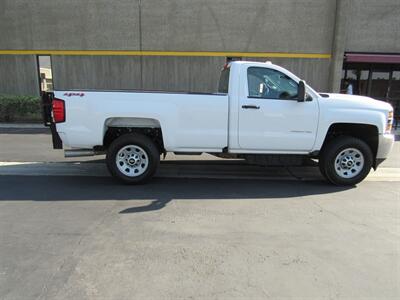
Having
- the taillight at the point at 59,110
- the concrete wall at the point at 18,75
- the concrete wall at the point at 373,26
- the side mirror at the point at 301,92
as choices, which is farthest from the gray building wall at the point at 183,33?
the taillight at the point at 59,110

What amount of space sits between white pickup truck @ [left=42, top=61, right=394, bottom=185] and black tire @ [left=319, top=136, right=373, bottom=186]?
0.02 m

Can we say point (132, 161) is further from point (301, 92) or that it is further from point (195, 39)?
point (195, 39)

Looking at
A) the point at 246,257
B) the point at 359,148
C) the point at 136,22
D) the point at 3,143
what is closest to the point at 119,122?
the point at 246,257

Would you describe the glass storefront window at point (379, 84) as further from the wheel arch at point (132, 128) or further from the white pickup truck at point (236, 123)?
the wheel arch at point (132, 128)

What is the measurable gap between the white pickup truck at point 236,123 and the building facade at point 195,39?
31.5 feet

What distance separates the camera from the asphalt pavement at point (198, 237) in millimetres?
3119

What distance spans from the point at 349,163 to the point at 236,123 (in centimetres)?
217

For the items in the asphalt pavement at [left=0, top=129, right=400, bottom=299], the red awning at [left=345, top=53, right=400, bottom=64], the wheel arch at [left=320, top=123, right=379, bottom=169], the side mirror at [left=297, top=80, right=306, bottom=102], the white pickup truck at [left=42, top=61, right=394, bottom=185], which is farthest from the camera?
the red awning at [left=345, top=53, right=400, bottom=64]

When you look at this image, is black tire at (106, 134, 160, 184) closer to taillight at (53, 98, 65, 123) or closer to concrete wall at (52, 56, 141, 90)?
taillight at (53, 98, 65, 123)

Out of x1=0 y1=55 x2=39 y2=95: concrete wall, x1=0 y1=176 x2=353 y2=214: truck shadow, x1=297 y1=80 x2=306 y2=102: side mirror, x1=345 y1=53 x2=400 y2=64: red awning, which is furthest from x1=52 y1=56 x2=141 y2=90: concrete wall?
x1=297 y1=80 x2=306 y2=102: side mirror

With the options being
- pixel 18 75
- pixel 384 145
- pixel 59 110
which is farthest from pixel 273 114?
pixel 18 75

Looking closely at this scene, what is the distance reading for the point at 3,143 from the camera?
9.97 m

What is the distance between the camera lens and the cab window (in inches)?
238

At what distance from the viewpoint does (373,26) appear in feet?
49.4
